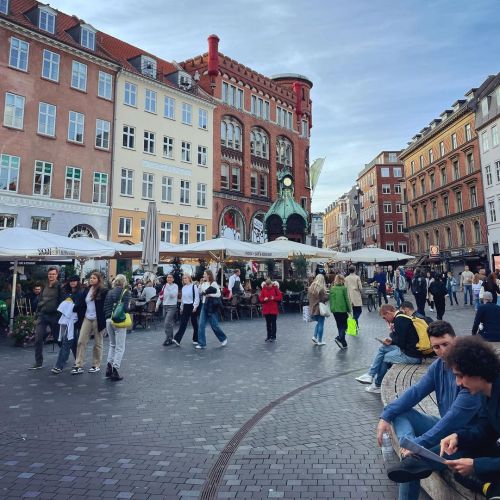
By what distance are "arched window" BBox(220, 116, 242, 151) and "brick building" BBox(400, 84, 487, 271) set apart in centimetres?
2125

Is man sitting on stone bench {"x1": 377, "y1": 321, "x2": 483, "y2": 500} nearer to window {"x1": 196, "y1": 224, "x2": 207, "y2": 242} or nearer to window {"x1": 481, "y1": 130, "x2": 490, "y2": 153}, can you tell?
window {"x1": 196, "y1": 224, "x2": 207, "y2": 242}

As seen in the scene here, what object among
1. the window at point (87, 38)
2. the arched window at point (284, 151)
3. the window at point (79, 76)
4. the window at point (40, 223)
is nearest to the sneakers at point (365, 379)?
the window at point (40, 223)

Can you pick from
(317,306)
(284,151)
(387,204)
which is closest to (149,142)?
(284,151)

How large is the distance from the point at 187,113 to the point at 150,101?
3719 mm

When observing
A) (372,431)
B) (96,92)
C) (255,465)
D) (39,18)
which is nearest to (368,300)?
(372,431)

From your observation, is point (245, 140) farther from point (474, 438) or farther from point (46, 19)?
point (474, 438)

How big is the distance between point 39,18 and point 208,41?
1525cm

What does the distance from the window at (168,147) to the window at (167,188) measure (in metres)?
1.91

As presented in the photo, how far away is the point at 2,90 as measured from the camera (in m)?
24.8

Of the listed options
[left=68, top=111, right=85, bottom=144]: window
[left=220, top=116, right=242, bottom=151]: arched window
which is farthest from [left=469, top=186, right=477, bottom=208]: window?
[left=68, top=111, right=85, bottom=144]: window

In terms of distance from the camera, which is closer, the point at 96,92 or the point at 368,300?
the point at 368,300

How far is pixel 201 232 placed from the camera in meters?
35.8

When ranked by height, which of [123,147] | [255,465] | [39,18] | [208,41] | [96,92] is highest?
[208,41]

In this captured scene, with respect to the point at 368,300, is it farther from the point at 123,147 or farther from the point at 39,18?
the point at 39,18
